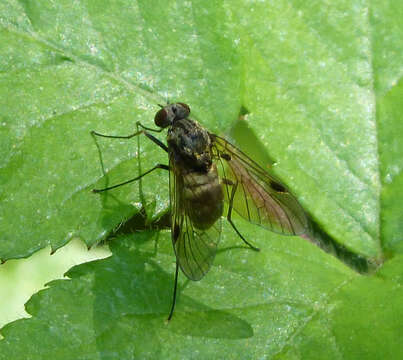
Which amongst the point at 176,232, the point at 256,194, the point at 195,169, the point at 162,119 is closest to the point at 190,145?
the point at 195,169


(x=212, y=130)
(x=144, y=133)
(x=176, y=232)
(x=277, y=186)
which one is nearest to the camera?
(x=176, y=232)

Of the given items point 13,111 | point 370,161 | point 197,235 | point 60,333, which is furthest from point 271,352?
point 13,111

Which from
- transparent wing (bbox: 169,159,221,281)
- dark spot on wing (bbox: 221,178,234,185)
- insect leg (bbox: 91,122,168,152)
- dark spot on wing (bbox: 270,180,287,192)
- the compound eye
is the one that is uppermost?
the compound eye

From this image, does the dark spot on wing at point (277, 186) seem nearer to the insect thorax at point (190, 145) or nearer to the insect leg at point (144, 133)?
the insect thorax at point (190, 145)

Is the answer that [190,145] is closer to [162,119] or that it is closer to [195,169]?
[195,169]

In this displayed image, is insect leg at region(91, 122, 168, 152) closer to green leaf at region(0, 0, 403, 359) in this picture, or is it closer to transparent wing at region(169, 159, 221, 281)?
green leaf at region(0, 0, 403, 359)

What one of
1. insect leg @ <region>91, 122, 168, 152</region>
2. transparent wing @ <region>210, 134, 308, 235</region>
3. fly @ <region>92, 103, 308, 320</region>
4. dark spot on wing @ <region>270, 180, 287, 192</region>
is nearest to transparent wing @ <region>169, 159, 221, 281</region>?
fly @ <region>92, 103, 308, 320</region>

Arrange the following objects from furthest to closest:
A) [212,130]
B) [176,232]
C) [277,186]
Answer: [212,130], [277,186], [176,232]

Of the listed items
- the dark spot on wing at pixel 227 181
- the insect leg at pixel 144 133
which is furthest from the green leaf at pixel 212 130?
the dark spot on wing at pixel 227 181
